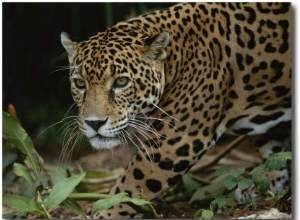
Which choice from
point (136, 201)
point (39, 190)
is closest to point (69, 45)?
point (39, 190)

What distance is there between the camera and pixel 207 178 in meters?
5.14

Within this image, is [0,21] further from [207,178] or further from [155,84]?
[207,178]

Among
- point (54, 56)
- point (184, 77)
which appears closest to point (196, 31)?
point (184, 77)

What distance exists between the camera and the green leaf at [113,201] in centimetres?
452

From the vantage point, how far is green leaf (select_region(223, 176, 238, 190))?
467 cm

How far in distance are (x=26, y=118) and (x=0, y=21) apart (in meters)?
0.48

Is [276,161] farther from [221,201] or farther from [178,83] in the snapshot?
[178,83]

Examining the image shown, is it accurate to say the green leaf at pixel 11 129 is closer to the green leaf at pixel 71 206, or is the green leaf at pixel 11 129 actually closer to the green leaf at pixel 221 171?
the green leaf at pixel 71 206

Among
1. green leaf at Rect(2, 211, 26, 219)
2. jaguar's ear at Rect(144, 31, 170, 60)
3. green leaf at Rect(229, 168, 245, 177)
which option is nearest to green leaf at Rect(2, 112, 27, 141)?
green leaf at Rect(2, 211, 26, 219)

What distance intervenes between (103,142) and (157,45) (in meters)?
0.51

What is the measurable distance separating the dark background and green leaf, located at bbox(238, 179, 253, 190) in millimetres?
844

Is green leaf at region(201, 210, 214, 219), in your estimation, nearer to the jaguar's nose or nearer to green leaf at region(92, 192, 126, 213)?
green leaf at region(92, 192, 126, 213)

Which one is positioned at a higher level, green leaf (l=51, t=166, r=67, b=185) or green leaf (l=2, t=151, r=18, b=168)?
green leaf (l=2, t=151, r=18, b=168)

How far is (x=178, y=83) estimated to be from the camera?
15.3 feet
